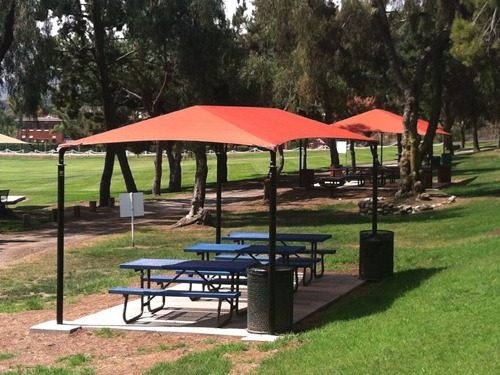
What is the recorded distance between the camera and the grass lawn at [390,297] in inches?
303

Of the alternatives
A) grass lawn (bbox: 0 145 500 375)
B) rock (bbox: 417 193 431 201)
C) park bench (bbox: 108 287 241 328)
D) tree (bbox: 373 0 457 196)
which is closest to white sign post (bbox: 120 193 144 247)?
grass lawn (bbox: 0 145 500 375)

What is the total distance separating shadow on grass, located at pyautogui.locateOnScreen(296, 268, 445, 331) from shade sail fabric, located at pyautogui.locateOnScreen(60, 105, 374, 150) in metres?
2.19

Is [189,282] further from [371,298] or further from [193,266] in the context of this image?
[371,298]

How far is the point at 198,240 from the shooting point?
20469mm

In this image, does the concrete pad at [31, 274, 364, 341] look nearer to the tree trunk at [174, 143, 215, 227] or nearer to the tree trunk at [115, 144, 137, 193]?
the tree trunk at [174, 143, 215, 227]

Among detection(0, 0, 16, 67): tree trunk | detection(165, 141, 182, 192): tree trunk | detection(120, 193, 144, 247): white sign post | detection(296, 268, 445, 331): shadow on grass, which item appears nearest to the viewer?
detection(296, 268, 445, 331): shadow on grass

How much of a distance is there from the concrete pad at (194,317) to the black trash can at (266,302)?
0.51ft

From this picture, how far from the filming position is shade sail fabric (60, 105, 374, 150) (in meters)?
10.4

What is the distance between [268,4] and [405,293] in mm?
21059

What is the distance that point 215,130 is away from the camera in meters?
10.8

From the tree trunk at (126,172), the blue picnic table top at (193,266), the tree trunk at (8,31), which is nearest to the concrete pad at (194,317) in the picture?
the blue picnic table top at (193,266)

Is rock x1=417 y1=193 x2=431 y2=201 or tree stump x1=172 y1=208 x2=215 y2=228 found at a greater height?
rock x1=417 y1=193 x2=431 y2=201

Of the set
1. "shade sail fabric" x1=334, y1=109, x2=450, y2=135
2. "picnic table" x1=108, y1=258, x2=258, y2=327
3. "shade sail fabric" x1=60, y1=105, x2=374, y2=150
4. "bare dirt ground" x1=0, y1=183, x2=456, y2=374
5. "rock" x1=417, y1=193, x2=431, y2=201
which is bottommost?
"bare dirt ground" x1=0, y1=183, x2=456, y2=374

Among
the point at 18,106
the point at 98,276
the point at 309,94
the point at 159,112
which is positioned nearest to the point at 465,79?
the point at 309,94
